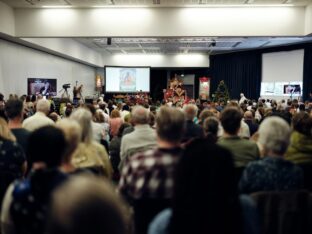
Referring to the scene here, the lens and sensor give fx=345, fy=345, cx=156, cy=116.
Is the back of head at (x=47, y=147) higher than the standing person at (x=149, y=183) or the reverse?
higher

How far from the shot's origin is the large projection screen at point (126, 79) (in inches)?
671

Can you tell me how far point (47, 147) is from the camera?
1.66 meters

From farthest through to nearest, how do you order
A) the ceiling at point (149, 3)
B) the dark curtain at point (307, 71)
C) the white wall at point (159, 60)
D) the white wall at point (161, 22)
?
the white wall at point (159, 60), the dark curtain at point (307, 71), the white wall at point (161, 22), the ceiling at point (149, 3)

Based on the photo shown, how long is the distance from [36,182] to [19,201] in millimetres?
108

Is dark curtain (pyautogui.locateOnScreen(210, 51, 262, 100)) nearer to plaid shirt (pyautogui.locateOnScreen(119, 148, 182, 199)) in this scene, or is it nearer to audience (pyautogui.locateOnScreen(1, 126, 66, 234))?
plaid shirt (pyautogui.locateOnScreen(119, 148, 182, 199))

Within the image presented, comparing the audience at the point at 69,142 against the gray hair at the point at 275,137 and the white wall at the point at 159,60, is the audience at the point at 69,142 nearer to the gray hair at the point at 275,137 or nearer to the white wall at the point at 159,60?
the gray hair at the point at 275,137

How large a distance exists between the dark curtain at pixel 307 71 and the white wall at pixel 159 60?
648 cm

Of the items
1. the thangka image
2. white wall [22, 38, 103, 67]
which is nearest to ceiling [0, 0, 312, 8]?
white wall [22, 38, 103, 67]

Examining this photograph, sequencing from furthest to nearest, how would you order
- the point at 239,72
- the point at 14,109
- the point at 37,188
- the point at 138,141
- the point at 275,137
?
1. the point at 239,72
2. the point at 14,109
3. the point at 138,141
4. the point at 275,137
5. the point at 37,188

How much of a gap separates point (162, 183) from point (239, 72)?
696 inches

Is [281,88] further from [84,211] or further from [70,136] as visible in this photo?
[84,211]

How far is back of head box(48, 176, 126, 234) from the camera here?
693mm

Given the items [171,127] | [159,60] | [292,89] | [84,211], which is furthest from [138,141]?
[159,60]

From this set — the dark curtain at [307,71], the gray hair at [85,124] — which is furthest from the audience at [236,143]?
the dark curtain at [307,71]
